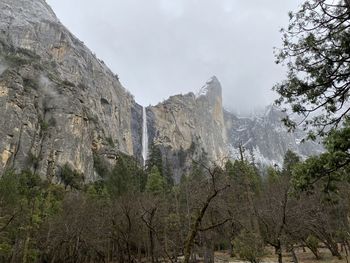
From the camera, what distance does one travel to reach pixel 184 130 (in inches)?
4186

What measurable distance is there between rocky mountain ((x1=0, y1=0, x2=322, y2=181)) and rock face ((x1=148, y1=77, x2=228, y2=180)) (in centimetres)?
30

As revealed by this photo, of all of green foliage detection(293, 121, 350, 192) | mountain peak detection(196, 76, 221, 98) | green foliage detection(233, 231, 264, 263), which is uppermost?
mountain peak detection(196, 76, 221, 98)

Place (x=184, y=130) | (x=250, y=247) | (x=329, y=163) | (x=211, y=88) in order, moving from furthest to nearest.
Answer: (x=211, y=88) < (x=184, y=130) < (x=250, y=247) < (x=329, y=163)

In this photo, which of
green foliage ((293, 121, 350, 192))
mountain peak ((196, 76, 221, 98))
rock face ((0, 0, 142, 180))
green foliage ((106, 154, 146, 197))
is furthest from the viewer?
mountain peak ((196, 76, 221, 98))

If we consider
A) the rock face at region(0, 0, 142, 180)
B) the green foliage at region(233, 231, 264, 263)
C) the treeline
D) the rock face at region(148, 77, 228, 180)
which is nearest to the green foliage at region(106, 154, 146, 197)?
the rock face at region(0, 0, 142, 180)

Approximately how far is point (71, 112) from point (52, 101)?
4395mm

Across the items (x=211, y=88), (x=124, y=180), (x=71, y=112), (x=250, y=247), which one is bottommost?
(x=250, y=247)

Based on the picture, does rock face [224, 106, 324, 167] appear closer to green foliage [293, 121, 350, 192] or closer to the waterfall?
the waterfall

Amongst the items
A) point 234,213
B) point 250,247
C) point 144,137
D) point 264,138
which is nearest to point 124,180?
point 234,213

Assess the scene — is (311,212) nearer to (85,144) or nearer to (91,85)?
(85,144)

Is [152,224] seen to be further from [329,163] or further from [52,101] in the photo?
[52,101]

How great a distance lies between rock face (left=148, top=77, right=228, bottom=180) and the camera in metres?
95.8

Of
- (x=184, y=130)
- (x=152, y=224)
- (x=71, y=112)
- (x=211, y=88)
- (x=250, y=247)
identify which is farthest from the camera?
(x=211, y=88)

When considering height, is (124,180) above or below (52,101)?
below
